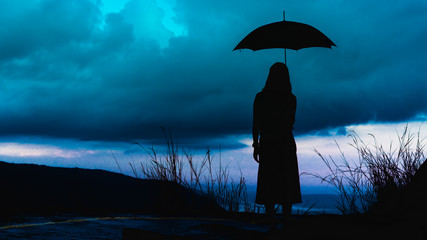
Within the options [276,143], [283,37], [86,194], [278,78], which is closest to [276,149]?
[276,143]

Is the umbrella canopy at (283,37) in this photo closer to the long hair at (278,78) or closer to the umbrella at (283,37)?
the umbrella at (283,37)

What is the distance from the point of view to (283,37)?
15.2ft

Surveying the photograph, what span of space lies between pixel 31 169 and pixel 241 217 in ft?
14.3

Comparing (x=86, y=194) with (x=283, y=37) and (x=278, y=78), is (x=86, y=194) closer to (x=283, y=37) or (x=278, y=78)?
(x=283, y=37)

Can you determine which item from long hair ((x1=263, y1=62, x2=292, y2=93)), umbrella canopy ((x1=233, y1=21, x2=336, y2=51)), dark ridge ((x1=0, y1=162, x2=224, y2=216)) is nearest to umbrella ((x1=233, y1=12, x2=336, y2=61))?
umbrella canopy ((x1=233, y1=21, x2=336, y2=51))

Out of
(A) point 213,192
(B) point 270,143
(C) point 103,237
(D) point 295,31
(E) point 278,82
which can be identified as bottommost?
(C) point 103,237

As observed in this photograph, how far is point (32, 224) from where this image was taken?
385cm

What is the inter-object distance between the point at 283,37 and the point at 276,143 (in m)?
1.30

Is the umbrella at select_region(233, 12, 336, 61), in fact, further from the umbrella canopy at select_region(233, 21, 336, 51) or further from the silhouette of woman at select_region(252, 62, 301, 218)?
the silhouette of woman at select_region(252, 62, 301, 218)

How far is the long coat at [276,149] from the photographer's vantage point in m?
3.96

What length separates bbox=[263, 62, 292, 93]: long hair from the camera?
3852 millimetres

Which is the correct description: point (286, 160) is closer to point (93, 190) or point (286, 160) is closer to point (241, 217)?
point (241, 217)

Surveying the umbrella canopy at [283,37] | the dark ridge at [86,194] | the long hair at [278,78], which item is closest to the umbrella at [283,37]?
the umbrella canopy at [283,37]

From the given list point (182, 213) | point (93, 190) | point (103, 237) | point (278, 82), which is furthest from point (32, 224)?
point (93, 190)
